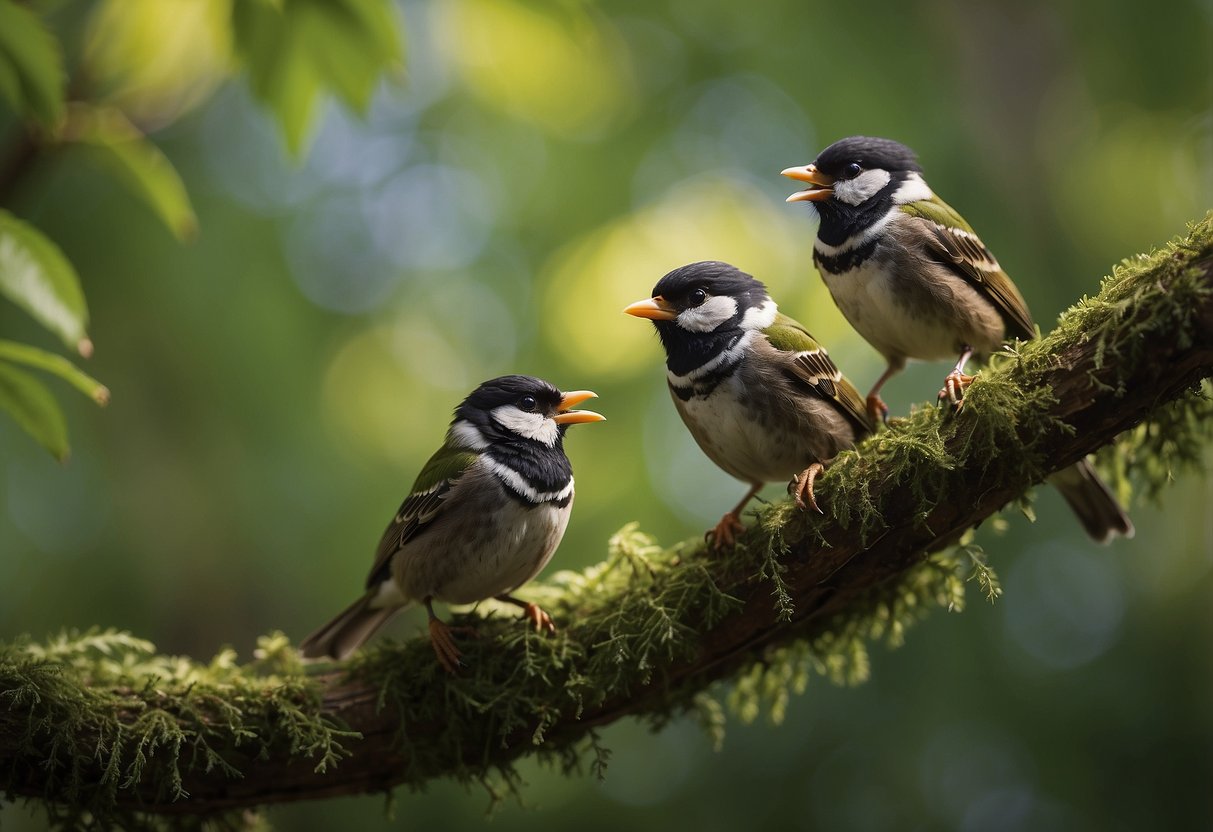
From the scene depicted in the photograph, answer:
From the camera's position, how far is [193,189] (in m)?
7.30

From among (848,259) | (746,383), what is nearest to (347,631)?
(746,383)

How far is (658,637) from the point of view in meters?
3.19

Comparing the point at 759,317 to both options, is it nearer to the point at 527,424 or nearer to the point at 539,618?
the point at 527,424

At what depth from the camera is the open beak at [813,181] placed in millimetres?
3389

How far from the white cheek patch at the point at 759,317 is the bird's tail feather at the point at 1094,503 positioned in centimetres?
113

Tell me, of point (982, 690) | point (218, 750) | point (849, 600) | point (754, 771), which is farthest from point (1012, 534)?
point (218, 750)

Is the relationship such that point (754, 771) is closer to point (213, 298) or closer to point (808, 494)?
point (808, 494)

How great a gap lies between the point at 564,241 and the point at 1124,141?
3.66m

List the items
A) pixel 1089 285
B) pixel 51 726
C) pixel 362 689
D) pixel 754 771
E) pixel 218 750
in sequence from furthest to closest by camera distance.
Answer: pixel 754 771 < pixel 1089 285 < pixel 362 689 < pixel 218 750 < pixel 51 726

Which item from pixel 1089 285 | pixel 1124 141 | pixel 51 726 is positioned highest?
pixel 1124 141

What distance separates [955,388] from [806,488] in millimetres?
529

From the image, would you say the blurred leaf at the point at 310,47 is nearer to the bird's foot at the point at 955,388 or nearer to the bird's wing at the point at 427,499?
the bird's wing at the point at 427,499

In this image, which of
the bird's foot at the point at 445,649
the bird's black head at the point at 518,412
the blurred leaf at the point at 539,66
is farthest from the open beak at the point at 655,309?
the bird's foot at the point at 445,649

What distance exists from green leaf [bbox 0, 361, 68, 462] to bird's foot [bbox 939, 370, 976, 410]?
7.90 ft
